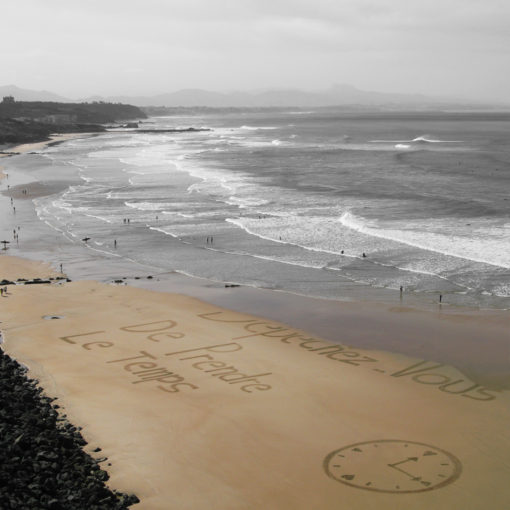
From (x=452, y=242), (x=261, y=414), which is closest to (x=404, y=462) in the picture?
(x=261, y=414)

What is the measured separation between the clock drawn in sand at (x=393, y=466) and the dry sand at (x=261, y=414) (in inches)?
1.4

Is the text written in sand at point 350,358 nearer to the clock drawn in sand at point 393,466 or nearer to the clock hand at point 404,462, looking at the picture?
the clock drawn in sand at point 393,466

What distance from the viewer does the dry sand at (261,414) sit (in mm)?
13500

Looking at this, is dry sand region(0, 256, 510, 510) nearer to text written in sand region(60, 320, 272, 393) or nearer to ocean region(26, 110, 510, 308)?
text written in sand region(60, 320, 272, 393)

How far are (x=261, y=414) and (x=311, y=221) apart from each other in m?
27.8

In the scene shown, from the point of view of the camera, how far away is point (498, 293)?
27766 mm

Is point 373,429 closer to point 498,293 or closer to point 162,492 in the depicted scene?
point 162,492

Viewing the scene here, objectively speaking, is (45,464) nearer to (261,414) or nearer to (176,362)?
(261,414)

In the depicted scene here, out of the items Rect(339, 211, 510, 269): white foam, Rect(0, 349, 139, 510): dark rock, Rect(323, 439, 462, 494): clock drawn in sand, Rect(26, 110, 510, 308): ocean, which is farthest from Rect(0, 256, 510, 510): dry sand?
Rect(339, 211, 510, 269): white foam

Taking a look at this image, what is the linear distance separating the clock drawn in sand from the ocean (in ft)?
41.8

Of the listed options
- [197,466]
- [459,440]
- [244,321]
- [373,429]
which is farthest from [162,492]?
[244,321]

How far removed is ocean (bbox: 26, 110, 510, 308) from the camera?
30.9 m

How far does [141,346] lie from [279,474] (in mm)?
9030

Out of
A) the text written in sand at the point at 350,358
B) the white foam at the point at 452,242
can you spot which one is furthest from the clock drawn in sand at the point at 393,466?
the white foam at the point at 452,242
